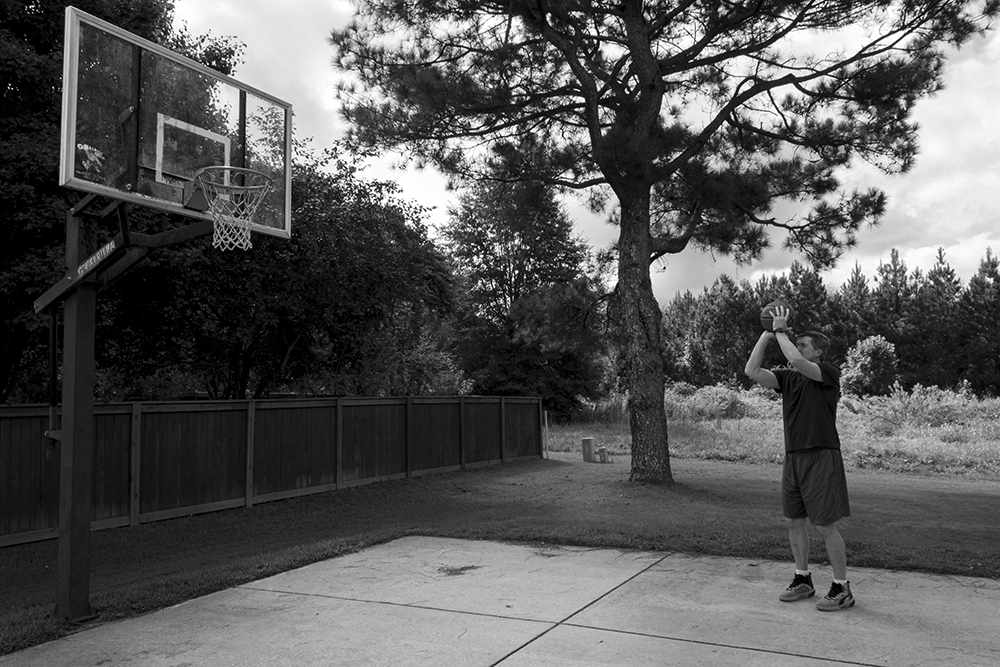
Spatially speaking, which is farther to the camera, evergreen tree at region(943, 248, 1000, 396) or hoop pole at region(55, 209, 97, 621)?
evergreen tree at region(943, 248, 1000, 396)

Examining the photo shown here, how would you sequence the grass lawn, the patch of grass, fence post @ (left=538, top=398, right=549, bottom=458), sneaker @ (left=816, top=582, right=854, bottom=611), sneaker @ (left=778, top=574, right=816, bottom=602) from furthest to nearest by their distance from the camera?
fence post @ (left=538, top=398, right=549, bottom=458)
the patch of grass
the grass lawn
sneaker @ (left=778, top=574, right=816, bottom=602)
sneaker @ (left=816, top=582, right=854, bottom=611)

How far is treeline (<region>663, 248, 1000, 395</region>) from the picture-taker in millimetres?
46812

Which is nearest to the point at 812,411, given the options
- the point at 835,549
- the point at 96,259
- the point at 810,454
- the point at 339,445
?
the point at 810,454

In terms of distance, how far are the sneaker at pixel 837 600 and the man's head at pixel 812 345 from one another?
1.50 meters

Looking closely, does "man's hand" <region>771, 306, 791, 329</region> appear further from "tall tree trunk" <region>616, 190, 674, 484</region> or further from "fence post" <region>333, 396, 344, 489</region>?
"fence post" <region>333, 396, 344, 489</region>

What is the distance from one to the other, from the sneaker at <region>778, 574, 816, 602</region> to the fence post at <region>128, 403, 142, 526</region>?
24.7 ft

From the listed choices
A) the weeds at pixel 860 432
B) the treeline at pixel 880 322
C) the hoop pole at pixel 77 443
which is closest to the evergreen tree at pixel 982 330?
the treeline at pixel 880 322

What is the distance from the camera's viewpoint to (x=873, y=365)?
43.2m

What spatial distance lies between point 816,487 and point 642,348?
299 inches

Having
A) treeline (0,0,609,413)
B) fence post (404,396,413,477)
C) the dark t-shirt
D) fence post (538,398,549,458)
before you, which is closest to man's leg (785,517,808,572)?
the dark t-shirt

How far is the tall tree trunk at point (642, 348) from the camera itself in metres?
12.5

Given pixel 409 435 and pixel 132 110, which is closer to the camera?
pixel 132 110

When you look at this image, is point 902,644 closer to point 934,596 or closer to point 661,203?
point 934,596

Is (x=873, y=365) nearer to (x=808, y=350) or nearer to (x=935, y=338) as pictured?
(x=935, y=338)
